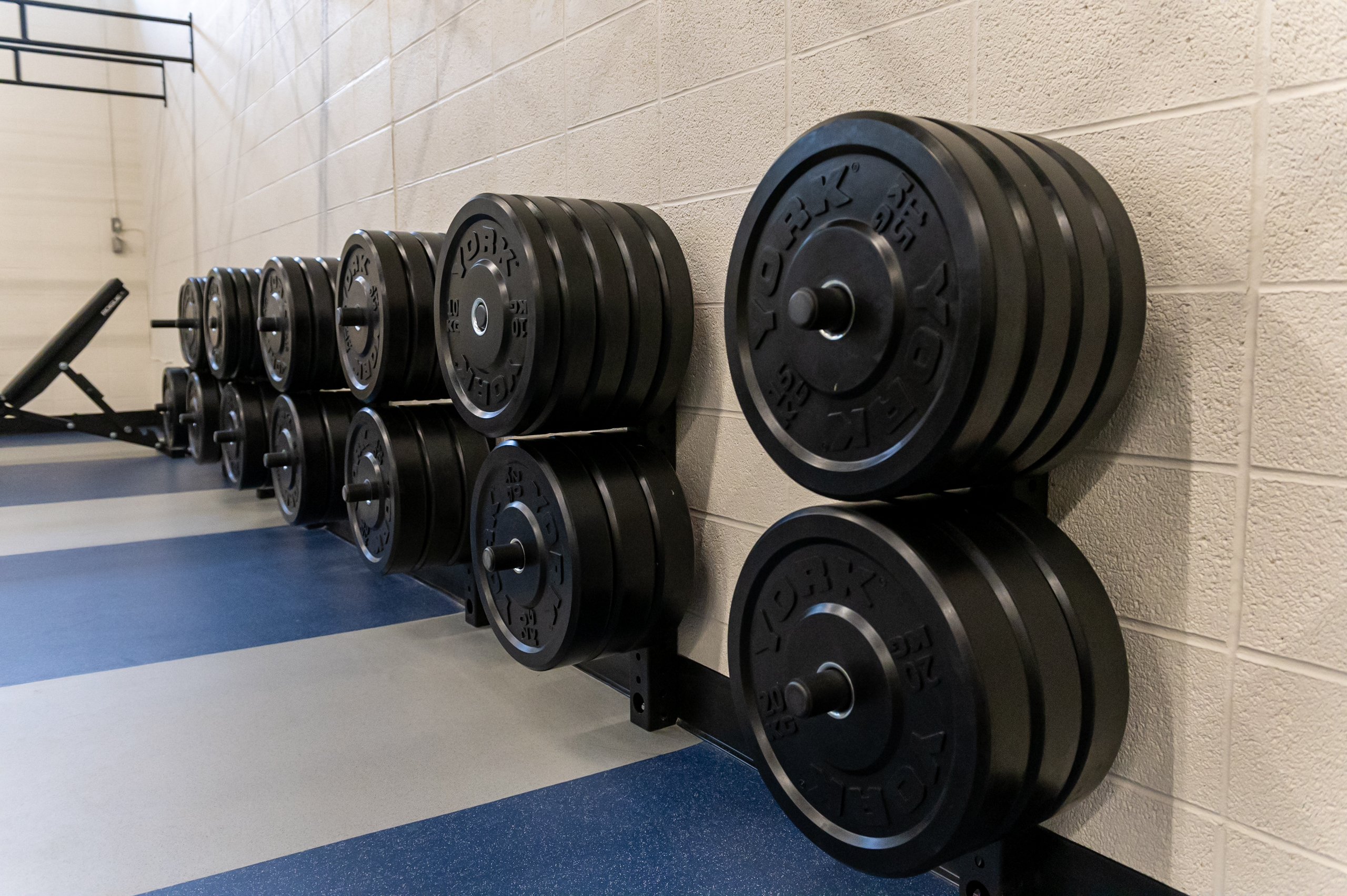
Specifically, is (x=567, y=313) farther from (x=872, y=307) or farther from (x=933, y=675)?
(x=933, y=675)

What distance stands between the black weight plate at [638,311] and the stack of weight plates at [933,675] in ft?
1.96

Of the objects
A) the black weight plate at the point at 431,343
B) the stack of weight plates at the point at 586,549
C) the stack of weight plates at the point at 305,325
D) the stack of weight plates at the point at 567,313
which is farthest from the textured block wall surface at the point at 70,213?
the stack of weight plates at the point at 586,549

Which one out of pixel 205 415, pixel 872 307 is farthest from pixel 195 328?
pixel 872 307

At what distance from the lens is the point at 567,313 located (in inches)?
60.2

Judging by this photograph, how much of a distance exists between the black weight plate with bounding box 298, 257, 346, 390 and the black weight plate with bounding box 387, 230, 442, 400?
592mm

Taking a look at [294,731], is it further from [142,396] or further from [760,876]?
[142,396]

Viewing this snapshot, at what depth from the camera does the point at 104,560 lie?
10.1 ft

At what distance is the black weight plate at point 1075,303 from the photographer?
94 centimetres

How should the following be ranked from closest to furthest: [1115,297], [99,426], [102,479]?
[1115,297]
[102,479]
[99,426]

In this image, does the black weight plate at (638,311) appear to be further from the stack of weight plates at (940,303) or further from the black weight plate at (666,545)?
the stack of weight plates at (940,303)

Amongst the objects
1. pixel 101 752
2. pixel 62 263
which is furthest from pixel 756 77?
pixel 62 263

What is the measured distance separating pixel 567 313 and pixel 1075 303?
829 mm

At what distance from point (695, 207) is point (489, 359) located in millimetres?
461

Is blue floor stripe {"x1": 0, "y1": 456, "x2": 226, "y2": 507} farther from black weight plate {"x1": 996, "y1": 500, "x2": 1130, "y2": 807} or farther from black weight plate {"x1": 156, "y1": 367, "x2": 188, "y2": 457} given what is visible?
black weight plate {"x1": 996, "y1": 500, "x2": 1130, "y2": 807}
